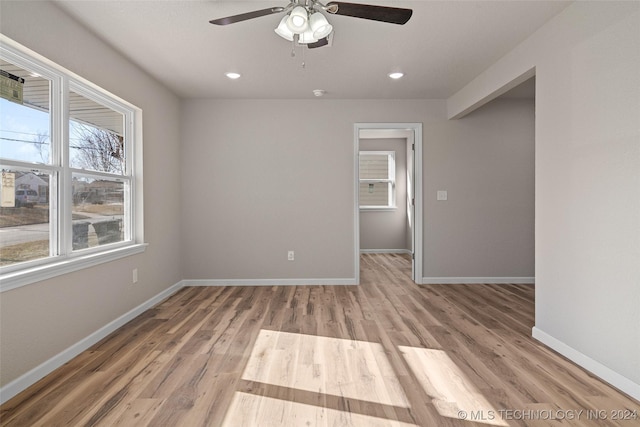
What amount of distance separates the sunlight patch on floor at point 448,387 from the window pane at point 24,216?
2.60m

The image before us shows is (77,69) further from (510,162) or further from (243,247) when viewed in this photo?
(510,162)

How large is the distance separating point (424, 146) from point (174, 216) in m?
3.41

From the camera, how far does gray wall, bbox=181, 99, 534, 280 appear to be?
430cm

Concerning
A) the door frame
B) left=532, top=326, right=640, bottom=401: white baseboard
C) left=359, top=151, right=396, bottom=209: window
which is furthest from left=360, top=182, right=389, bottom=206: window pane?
left=532, top=326, right=640, bottom=401: white baseboard

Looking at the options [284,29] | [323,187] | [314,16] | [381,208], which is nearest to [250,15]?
[284,29]

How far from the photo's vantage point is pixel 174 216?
13.4 ft

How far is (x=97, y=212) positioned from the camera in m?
2.79

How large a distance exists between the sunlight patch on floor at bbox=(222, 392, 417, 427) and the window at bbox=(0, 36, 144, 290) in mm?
1467

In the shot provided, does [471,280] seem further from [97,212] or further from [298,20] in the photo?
[97,212]

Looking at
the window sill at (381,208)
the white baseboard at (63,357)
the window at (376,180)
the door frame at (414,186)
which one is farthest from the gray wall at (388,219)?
the white baseboard at (63,357)

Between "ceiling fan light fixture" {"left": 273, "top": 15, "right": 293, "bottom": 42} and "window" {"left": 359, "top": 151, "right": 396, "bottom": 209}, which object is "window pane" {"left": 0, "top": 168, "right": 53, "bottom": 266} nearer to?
"ceiling fan light fixture" {"left": 273, "top": 15, "right": 293, "bottom": 42}

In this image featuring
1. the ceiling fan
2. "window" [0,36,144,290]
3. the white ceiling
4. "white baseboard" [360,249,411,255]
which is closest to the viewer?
the ceiling fan

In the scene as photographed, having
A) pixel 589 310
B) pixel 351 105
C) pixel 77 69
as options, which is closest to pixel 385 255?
pixel 351 105

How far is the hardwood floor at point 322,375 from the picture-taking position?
1663 mm
